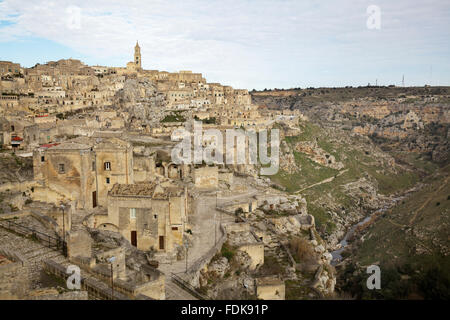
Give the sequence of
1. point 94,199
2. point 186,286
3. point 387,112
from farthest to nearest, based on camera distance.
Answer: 1. point 387,112
2. point 94,199
3. point 186,286

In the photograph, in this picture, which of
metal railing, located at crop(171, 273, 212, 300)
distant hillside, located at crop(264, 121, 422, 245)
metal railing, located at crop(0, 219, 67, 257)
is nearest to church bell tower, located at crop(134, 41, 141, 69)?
distant hillside, located at crop(264, 121, 422, 245)

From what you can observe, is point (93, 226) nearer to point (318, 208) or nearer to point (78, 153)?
point (78, 153)

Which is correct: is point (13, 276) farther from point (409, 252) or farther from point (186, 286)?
point (409, 252)

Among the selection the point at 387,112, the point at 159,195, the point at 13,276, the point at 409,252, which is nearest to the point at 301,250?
the point at 159,195

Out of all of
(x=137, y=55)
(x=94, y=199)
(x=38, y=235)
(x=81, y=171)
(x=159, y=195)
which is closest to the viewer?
(x=38, y=235)

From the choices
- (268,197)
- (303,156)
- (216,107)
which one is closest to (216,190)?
(268,197)

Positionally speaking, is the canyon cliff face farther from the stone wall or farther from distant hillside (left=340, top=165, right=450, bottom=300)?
the stone wall

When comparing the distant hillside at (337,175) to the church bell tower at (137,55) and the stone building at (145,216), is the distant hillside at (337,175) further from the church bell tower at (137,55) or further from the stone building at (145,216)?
the church bell tower at (137,55)
